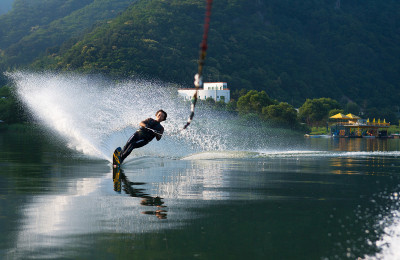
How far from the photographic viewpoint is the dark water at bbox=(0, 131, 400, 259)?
9125mm

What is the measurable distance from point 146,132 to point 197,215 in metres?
11.0

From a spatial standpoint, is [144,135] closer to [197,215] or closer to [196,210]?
[196,210]

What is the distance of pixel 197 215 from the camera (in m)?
11.8

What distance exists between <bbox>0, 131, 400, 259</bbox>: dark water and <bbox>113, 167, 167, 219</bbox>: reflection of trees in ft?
0.08

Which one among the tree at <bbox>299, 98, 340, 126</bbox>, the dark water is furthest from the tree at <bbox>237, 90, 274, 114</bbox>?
the dark water

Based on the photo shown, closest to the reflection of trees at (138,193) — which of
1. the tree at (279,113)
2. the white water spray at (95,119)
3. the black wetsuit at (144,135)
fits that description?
the black wetsuit at (144,135)

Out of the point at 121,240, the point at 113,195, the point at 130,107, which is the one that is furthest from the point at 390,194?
the point at 130,107

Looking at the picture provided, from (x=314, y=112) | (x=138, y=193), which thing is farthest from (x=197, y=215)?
(x=314, y=112)

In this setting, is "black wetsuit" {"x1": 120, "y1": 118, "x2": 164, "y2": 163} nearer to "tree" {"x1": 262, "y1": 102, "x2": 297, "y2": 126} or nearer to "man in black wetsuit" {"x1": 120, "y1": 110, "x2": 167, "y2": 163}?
"man in black wetsuit" {"x1": 120, "y1": 110, "x2": 167, "y2": 163}

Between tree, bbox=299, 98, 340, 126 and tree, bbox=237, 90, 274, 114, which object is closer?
tree, bbox=237, 90, 274, 114

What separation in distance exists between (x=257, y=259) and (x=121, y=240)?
234 centimetres

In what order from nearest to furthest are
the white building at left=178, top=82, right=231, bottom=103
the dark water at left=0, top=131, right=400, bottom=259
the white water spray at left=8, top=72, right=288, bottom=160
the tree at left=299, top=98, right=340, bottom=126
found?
1. the dark water at left=0, top=131, right=400, bottom=259
2. the white water spray at left=8, top=72, right=288, bottom=160
3. the tree at left=299, top=98, right=340, bottom=126
4. the white building at left=178, top=82, right=231, bottom=103

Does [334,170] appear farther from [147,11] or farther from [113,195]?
[147,11]

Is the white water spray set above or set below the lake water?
above
